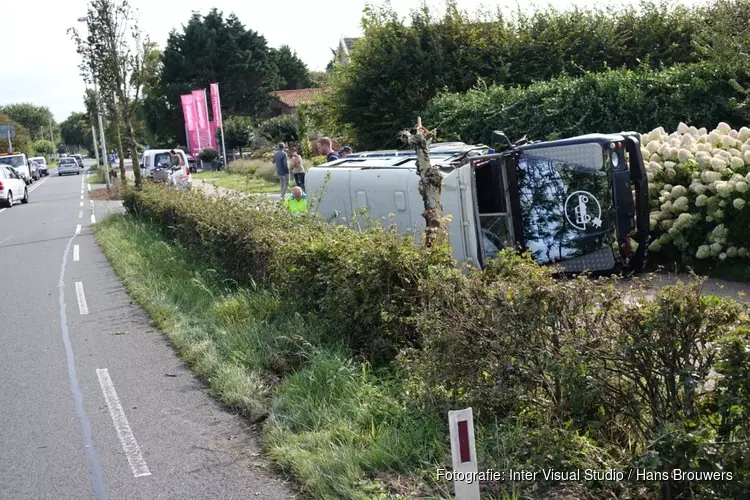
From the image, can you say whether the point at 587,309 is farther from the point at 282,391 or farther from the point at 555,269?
the point at 282,391

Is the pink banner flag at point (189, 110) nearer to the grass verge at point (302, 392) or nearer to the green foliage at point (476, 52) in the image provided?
the green foliage at point (476, 52)

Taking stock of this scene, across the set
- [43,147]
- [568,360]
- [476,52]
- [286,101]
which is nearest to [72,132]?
[43,147]

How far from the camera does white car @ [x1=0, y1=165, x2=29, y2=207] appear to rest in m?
33.1

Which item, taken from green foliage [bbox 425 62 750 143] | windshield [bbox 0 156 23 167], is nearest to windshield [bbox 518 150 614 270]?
green foliage [bbox 425 62 750 143]

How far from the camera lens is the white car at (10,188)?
3312 cm

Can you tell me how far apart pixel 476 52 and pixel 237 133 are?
3465cm

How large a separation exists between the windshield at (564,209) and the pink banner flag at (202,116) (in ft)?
129

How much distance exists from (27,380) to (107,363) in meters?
0.79

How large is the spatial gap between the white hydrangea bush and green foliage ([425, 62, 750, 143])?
472 cm

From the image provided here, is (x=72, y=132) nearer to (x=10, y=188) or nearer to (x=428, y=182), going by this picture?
(x=10, y=188)

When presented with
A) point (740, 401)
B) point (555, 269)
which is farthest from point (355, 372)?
point (740, 401)

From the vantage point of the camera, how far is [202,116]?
4797 centimetres

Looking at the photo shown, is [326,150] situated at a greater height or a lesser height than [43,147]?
lesser

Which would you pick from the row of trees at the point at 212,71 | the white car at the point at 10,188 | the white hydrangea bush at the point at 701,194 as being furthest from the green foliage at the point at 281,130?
the white hydrangea bush at the point at 701,194
